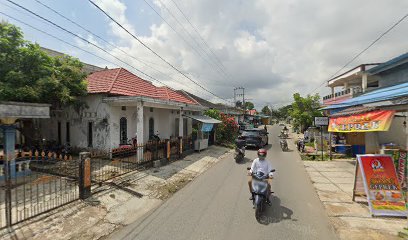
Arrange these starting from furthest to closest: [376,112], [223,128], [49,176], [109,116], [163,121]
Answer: [223,128], [163,121], [109,116], [49,176], [376,112]

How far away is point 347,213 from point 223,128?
15.5 m

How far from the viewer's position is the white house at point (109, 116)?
1210cm

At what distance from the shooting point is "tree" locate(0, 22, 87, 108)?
929 cm

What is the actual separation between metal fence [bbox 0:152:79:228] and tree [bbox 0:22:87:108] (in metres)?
2.81

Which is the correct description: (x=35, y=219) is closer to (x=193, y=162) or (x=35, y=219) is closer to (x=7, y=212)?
(x=7, y=212)

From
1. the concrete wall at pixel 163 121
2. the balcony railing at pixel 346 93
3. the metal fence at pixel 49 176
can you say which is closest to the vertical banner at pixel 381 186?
the metal fence at pixel 49 176

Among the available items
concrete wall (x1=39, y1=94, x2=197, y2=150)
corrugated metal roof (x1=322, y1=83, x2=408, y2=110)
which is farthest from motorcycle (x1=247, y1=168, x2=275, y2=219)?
concrete wall (x1=39, y1=94, x2=197, y2=150)

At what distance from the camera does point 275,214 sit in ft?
19.7

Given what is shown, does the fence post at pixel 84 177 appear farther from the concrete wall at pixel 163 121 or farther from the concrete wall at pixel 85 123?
the concrete wall at pixel 163 121

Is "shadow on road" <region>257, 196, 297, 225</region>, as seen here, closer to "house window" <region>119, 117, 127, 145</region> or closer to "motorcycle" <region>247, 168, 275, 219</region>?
"motorcycle" <region>247, 168, 275, 219</region>

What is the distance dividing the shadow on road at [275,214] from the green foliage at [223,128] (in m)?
14.3

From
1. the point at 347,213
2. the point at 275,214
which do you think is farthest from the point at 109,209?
the point at 347,213

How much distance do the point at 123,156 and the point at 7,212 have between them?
24.0ft

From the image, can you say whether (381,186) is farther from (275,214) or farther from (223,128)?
(223,128)
